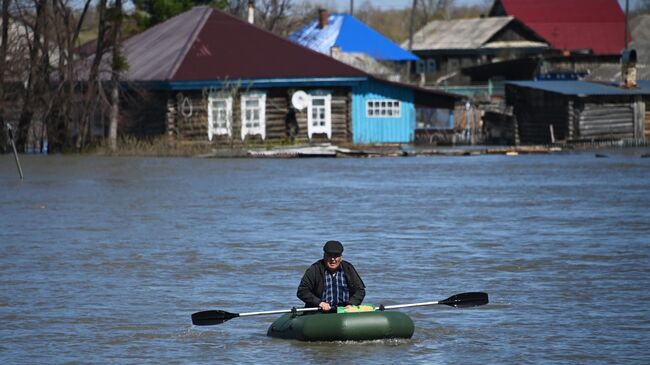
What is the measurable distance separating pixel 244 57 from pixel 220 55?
94 centimetres

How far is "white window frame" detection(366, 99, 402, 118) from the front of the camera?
55625 millimetres

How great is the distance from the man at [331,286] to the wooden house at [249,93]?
121ft

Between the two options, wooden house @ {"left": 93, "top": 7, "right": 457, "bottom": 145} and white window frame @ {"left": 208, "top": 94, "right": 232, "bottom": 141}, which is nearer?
white window frame @ {"left": 208, "top": 94, "right": 232, "bottom": 141}

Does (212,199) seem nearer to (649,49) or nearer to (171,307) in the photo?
(171,307)

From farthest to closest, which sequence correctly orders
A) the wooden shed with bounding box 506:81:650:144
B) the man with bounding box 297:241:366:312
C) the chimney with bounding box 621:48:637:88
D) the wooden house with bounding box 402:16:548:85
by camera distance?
the wooden house with bounding box 402:16:548:85 < the chimney with bounding box 621:48:637:88 < the wooden shed with bounding box 506:81:650:144 < the man with bounding box 297:241:366:312

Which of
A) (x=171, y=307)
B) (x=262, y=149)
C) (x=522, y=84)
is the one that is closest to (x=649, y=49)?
(x=522, y=84)

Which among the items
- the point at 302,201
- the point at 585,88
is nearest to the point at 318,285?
the point at 302,201

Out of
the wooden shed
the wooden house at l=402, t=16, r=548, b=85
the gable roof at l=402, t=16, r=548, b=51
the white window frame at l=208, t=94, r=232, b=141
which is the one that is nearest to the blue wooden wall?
the wooden shed

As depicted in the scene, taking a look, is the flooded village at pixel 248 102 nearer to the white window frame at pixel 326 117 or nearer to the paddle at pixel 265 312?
the white window frame at pixel 326 117

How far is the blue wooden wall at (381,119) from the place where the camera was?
55250mm

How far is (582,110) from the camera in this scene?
53438mm

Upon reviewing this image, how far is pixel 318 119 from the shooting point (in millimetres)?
53750

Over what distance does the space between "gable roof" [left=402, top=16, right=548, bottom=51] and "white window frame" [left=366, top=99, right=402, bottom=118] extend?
3243 cm

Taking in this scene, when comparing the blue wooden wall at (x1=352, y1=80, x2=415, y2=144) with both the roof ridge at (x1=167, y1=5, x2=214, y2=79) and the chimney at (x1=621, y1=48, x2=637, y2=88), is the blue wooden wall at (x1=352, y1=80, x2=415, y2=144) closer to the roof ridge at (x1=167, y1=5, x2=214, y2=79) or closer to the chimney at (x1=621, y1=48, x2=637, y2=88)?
the roof ridge at (x1=167, y1=5, x2=214, y2=79)
